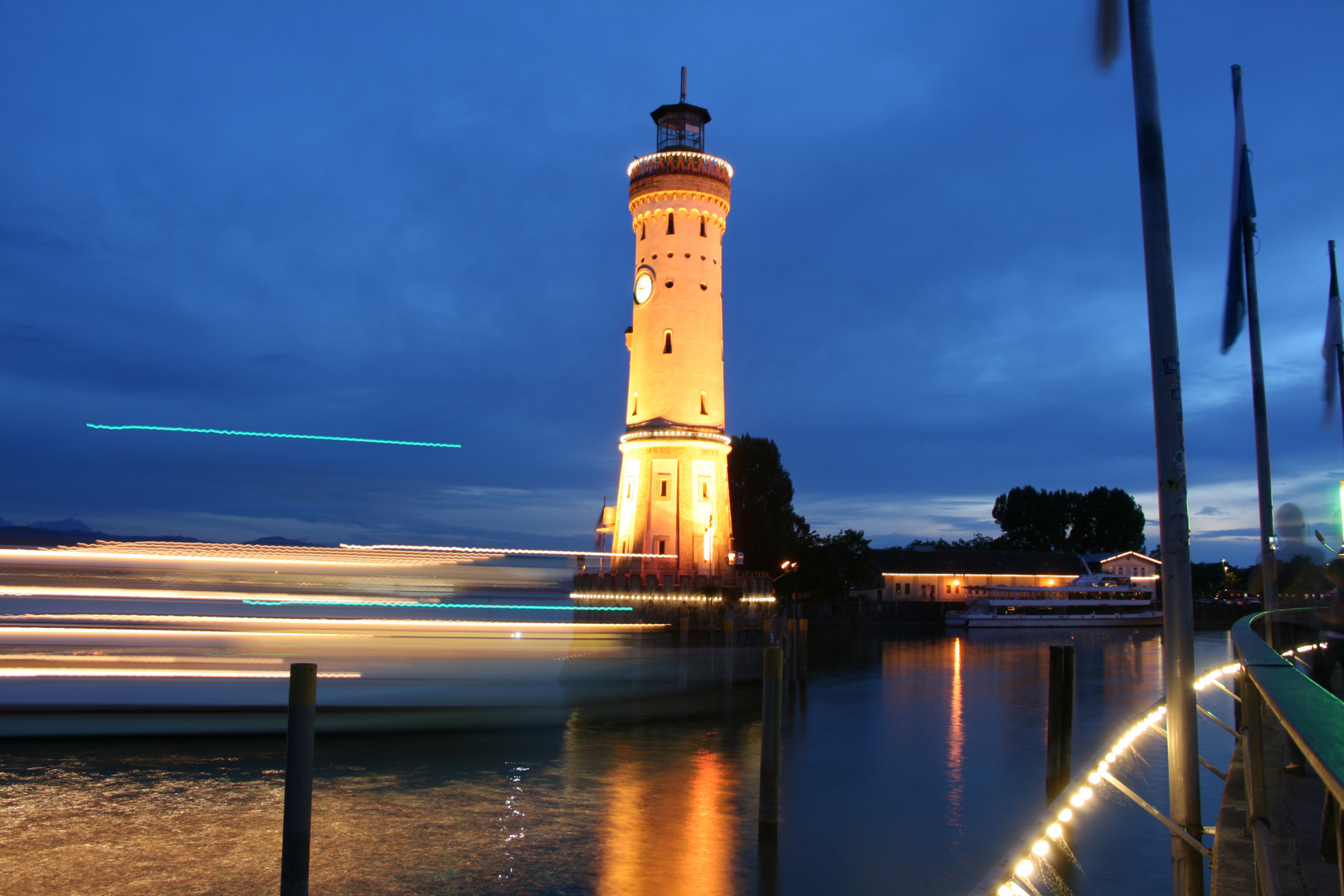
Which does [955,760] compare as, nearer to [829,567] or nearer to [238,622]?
[238,622]

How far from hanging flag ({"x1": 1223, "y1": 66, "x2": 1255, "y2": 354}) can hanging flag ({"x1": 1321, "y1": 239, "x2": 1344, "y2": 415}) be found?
4560 mm

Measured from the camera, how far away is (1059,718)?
45.6 ft

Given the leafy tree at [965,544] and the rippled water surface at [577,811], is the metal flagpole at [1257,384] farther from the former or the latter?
the leafy tree at [965,544]

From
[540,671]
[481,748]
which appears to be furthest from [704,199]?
[481,748]

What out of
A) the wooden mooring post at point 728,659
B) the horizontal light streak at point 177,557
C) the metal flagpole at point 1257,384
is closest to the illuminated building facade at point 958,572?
the wooden mooring post at point 728,659

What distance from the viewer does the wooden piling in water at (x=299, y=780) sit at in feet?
24.7

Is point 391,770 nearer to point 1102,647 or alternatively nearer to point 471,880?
point 471,880

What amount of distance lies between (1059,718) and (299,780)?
10832 millimetres

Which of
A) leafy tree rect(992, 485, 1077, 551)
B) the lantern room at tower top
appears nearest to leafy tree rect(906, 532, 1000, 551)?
leafy tree rect(992, 485, 1077, 551)

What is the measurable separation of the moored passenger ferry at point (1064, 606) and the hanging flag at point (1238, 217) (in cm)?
6589

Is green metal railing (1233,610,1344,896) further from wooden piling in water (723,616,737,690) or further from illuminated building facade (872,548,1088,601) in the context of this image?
illuminated building facade (872,548,1088,601)

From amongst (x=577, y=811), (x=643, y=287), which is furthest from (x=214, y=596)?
(x=643, y=287)

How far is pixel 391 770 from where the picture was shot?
14664mm

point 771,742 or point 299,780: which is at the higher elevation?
point 299,780
